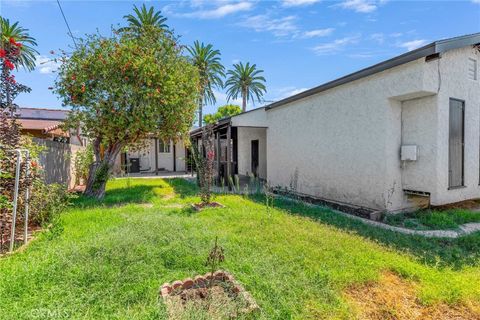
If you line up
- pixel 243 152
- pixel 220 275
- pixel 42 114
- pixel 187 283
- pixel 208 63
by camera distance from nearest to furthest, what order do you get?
pixel 187 283 → pixel 220 275 → pixel 243 152 → pixel 42 114 → pixel 208 63

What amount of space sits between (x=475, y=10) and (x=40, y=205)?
12010mm

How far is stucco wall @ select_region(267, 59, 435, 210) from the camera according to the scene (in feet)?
22.2

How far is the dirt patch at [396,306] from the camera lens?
8.57 feet

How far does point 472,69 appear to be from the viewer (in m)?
7.46

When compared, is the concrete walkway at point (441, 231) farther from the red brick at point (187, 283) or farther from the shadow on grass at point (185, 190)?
the shadow on grass at point (185, 190)

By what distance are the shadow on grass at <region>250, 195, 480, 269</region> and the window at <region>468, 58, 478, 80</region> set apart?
15.4 ft

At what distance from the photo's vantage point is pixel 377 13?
7770 mm

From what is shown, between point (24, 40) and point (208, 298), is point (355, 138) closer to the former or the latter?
point (208, 298)

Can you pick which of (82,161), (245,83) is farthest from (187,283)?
(245,83)

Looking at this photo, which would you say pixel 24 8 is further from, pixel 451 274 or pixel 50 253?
pixel 451 274

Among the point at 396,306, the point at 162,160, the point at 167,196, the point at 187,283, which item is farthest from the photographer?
the point at 162,160

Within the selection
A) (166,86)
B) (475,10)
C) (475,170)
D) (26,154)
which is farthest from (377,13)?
(26,154)

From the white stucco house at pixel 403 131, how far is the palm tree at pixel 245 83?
20.7 m

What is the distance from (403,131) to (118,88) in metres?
8.31
